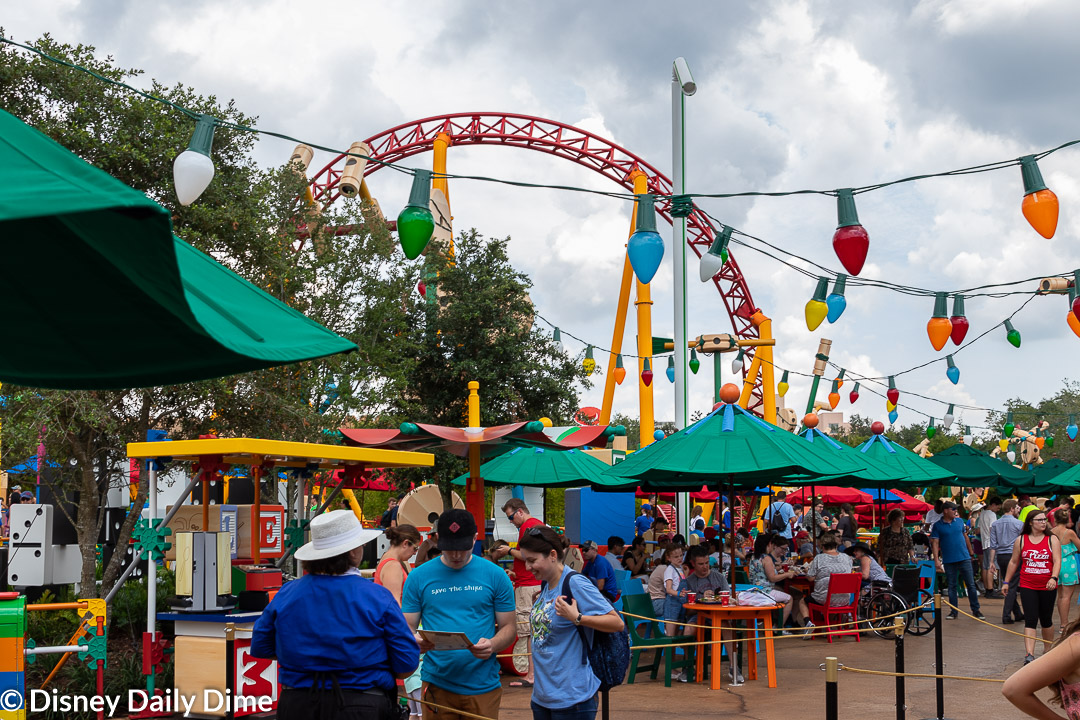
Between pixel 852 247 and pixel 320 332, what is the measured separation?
5.62 metres

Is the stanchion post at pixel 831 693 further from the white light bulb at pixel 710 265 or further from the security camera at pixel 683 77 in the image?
the security camera at pixel 683 77

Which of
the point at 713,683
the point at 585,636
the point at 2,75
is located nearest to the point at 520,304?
the point at 2,75

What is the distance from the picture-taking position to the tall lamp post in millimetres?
15102

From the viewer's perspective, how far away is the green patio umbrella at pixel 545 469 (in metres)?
13.1

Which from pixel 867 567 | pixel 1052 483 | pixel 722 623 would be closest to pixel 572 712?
pixel 722 623

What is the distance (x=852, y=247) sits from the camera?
729 cm

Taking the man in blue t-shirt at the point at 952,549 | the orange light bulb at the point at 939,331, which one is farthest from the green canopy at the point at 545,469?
the man in blue t-shirt at the point at 952,549

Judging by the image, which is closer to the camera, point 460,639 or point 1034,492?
point 460,639

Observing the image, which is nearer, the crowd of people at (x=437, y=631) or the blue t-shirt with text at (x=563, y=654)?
the crowd of people at (x=437, y=631)

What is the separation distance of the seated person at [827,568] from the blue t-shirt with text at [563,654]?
26.2ft

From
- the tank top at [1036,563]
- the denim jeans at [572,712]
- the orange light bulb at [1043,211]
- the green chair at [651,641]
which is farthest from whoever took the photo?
the tank top at [1036,563]

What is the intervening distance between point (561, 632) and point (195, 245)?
10033 millimetres

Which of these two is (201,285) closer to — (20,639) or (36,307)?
(36,307)

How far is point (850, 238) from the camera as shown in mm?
7305
